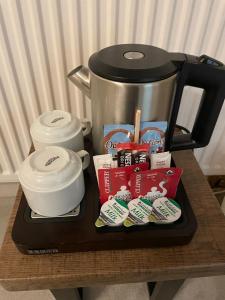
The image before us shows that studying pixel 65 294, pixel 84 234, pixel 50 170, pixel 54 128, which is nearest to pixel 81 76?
pixel 54 128

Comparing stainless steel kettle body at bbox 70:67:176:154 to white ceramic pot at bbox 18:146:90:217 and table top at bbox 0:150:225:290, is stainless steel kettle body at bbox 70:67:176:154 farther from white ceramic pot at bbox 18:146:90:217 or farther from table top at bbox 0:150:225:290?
table top at bbox 0:150:225:290

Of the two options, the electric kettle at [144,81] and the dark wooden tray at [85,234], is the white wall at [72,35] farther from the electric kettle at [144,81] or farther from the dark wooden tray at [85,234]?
the dark wooden tray at [85,234]

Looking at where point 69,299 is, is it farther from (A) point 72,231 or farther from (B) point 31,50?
(B) point 31,50

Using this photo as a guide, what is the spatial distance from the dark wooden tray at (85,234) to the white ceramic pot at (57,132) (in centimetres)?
16

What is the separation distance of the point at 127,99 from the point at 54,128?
185 mm

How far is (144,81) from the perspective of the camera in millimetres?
486

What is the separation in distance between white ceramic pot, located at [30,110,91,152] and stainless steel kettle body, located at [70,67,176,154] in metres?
0.06

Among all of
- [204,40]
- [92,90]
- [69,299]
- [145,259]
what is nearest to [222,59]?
[204,40]

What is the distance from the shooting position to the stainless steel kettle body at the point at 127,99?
0.50 metres

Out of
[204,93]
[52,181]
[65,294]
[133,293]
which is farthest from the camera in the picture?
[133,293]

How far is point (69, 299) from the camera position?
0.75 meters

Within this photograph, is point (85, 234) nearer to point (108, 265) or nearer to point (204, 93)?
point (108, 265)

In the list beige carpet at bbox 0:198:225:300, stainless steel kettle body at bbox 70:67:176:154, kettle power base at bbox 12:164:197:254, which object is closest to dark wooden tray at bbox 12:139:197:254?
kettle power base at bbox 12:164:197:254

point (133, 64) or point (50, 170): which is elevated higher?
point (133, 64)
